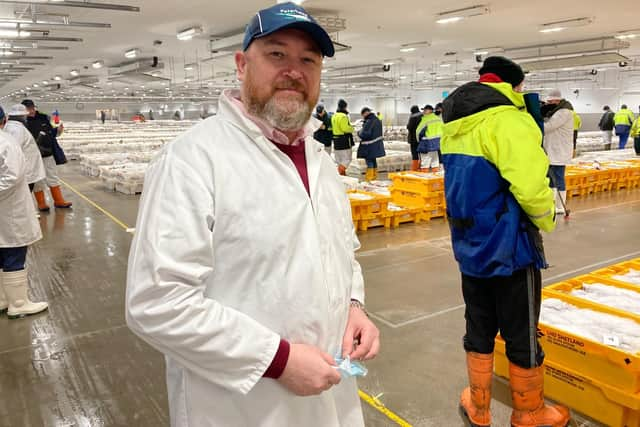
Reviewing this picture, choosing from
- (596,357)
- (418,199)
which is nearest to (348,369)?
(596,357)

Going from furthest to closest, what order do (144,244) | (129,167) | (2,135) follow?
(129,167) → (2,135) → (144,244)

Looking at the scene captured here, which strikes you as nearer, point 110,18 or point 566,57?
point 110,18

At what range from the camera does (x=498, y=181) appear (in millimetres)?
2605

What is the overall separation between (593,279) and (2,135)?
5.20 m

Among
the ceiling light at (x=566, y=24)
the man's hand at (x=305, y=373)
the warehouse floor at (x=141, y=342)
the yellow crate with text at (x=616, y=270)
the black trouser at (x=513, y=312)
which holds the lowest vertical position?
the warehouse floor at (x=141, y=342)

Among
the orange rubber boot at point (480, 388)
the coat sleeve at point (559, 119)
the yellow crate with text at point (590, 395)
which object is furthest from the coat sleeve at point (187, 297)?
the coat sleeve at point (559, 119)

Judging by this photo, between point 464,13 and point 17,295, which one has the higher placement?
point 464,13

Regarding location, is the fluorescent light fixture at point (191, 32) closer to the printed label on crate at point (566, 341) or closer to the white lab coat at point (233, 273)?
the printed label on crate at point (566, 341)

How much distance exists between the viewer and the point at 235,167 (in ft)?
4.58

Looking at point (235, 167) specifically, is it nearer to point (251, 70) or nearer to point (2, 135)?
point (251, 70)

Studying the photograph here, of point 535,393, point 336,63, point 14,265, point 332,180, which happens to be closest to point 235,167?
point 332,180

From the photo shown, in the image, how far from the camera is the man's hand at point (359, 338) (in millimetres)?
1622

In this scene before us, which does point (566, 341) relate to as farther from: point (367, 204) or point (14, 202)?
point (367, 204)

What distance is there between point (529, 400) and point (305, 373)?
1965 mm
